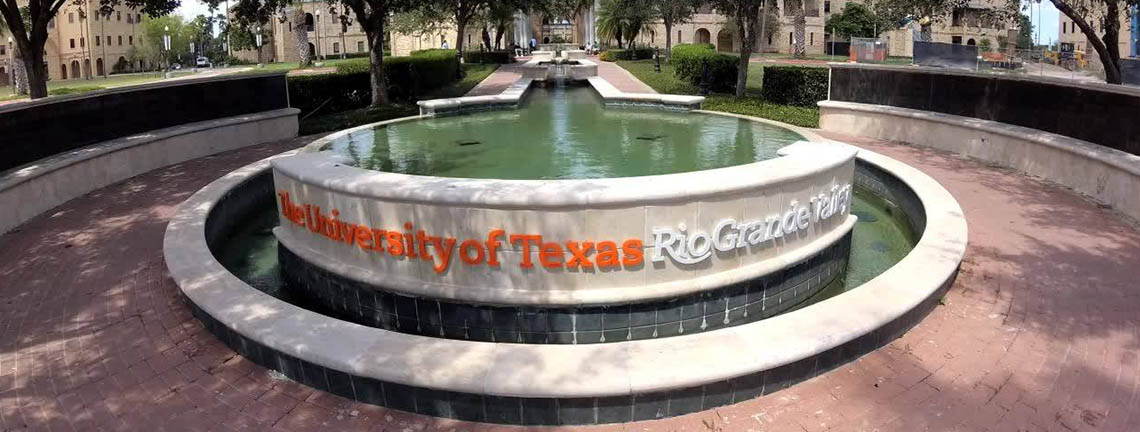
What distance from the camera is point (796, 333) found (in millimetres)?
5289

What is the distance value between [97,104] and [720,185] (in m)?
11.6

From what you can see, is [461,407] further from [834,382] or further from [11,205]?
[11,205]

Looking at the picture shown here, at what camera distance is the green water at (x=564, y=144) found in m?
9.76

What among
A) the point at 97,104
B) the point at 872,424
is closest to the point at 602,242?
the point at 872,424

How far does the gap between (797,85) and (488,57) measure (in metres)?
32.1

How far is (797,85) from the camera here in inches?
820

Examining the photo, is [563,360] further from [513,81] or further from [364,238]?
[513,81]

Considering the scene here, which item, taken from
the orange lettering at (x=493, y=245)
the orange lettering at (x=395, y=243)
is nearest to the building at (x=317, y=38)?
the orange lettering at (x=395, y=243)

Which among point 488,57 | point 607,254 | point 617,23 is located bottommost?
point 607,254

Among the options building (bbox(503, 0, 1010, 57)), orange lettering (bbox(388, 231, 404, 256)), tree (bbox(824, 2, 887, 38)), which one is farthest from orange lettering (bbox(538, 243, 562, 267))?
tree (bbox(824, 2, 887, 38))

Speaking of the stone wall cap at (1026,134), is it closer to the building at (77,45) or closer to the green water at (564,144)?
the green water at (564,144)

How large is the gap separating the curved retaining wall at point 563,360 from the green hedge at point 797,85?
1497 centimetres

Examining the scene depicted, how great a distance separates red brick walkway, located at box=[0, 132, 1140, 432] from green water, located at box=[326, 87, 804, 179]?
3.25 meters

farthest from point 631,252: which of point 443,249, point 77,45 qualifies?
point 77,45
